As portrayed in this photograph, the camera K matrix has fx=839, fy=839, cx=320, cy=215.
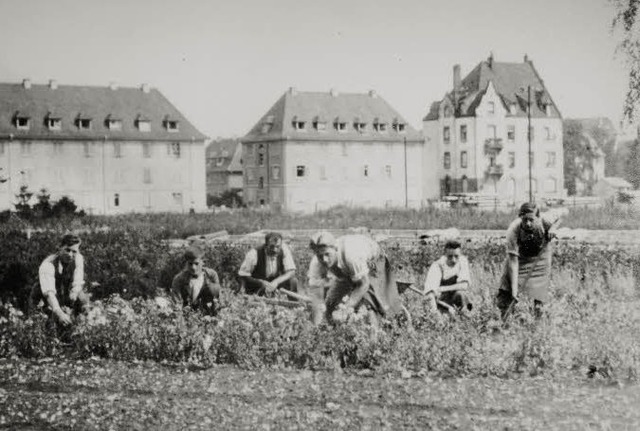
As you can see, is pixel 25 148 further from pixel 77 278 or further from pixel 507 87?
pixel 77 278

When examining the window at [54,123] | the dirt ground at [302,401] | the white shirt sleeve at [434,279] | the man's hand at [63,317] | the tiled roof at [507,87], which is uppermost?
the tiled roof at [507,87]

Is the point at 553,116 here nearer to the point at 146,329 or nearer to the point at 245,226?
the point at 245,226

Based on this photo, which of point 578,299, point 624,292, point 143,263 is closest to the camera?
point 578,299

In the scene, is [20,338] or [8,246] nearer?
[20,338]

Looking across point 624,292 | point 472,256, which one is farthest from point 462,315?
point 472,256

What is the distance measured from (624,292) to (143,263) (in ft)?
22.8

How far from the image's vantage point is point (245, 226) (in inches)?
1129

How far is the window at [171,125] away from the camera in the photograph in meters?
58.8

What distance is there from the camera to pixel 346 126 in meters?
63.2

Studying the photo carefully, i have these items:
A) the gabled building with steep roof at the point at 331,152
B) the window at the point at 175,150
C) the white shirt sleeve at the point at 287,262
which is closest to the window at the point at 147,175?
the window at the point at 175,150

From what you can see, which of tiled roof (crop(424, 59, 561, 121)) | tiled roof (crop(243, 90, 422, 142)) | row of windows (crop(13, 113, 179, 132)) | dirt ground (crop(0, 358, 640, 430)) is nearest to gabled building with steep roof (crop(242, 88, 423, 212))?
tiled roof (crop(243, 90, 422, 142))

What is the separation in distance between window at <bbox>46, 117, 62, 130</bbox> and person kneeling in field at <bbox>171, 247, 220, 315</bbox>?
156 feet

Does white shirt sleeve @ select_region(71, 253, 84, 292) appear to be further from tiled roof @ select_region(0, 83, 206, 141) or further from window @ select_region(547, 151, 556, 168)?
window @ select_region(547, 151, 556, 168)

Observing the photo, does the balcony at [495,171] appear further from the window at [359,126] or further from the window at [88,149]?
the window at [88,149]
